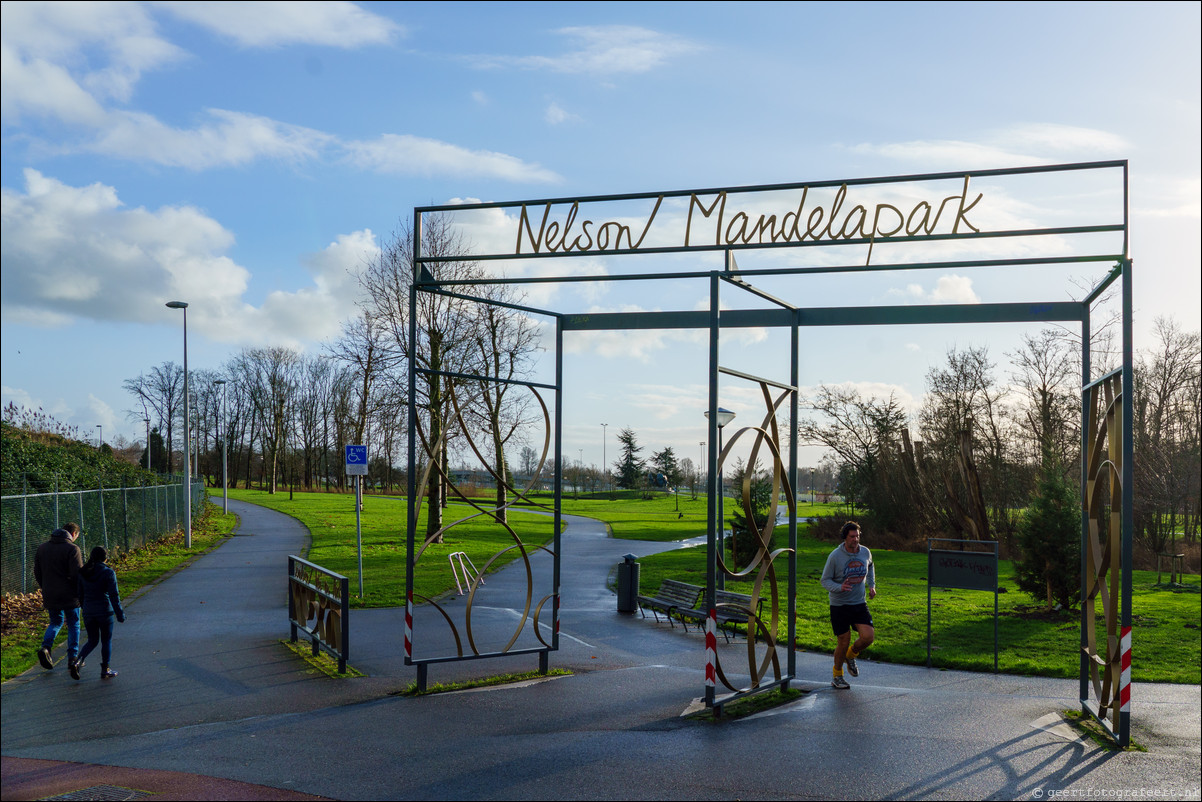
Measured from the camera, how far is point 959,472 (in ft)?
104

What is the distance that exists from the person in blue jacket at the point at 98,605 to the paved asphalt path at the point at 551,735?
304 millimetres

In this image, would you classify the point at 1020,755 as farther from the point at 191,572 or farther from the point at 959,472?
the point at 959,472

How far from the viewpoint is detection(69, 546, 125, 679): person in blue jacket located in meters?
9.80

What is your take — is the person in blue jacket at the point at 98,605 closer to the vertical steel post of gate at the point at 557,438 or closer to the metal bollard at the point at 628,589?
the vertical steel post of gate at the point at 557,438

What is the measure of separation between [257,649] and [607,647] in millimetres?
4428

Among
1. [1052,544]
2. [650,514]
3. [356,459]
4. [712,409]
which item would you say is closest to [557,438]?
[712,409]

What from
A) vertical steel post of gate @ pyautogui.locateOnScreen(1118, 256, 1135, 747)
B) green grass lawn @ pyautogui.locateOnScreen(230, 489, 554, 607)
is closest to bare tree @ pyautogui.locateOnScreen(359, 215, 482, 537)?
green grass lawn @ pyautogui.locateOnScreen(230, 489, 554, 607)

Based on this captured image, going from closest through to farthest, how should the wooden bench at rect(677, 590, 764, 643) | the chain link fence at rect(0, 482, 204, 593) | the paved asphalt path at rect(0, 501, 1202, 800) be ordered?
1. the paved asphalt path at rect(0, 501, 1202, 800)
2. the wooden bench at rect(677, 590, 764, 643)
3. the chain link fence at rect(0, 482, 204, 593)

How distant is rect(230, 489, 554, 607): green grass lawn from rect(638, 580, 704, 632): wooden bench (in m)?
2.46

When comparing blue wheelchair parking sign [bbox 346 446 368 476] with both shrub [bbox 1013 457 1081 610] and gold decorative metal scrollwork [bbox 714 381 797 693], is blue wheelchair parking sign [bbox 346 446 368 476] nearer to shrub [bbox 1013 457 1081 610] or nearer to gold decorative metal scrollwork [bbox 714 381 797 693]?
gold decorative metal scrollwork [bbox 714 381 797 693]

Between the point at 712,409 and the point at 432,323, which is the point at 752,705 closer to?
the point at 712,409

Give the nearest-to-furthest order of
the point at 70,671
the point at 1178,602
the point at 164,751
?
the point at 164,751 < the point at 70,671 < the point at 1178,602

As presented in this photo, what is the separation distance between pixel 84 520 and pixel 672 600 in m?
12.1

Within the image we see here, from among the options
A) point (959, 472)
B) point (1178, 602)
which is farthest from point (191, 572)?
point (959, 472)
